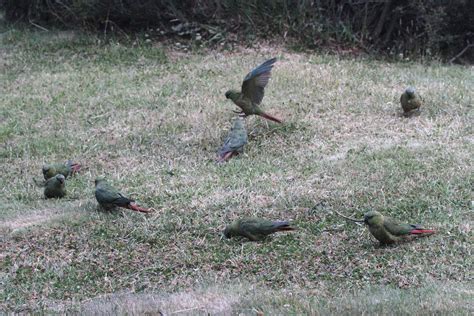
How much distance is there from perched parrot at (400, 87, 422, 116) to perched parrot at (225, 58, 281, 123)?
1445 millimetres

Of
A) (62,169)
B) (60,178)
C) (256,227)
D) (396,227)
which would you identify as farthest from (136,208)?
(396,227)

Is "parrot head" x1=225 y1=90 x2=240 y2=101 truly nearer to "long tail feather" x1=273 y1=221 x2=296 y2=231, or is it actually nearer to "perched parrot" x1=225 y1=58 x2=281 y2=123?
"perched parrot" x1=225 y1=58 x2=281 y2=123

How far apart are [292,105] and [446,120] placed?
176cm

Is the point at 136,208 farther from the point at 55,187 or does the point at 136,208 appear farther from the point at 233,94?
the point at 233,94

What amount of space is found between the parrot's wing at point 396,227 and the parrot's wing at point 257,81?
2847 millimetres

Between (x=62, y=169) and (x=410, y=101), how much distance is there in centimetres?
376

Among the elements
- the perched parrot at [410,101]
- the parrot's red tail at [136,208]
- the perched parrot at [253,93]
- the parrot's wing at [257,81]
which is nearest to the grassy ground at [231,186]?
the parrot's red tail at [136,208]

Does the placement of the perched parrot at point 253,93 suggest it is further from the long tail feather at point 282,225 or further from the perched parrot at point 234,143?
the long tail feather at point 282,225

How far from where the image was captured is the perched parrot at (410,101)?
8172mm

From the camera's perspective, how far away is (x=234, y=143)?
7.57 m

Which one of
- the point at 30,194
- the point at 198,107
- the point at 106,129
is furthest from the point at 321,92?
the point at 30,194

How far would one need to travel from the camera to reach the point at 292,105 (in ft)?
28.9

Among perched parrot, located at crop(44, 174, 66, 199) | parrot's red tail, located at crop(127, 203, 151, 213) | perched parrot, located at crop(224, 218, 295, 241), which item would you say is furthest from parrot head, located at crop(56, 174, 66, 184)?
perched parrot, located at crop(224, 218, 295, 241)

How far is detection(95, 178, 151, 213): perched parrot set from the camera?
6094 millimetres
